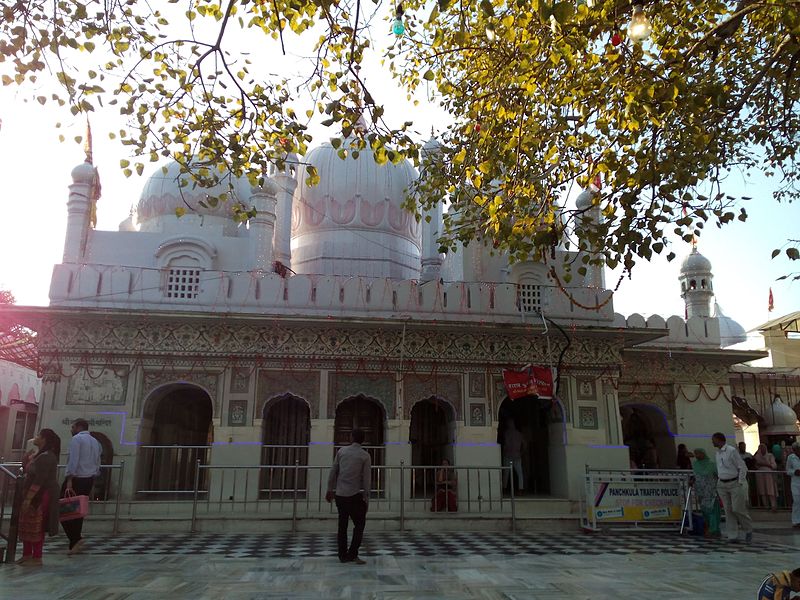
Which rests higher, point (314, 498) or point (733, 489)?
point (733, 489)

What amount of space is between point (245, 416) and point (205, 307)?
2.30 m

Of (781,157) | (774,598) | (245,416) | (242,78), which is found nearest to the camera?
(774,598)

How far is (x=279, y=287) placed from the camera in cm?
1309

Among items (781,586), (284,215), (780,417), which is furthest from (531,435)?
(781,586)

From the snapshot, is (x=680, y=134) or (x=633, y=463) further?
(x=633, y=463)

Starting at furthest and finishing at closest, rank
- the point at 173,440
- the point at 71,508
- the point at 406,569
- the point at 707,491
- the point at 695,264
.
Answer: the point at 695,264
the point at 173,440
the point at 707,491
the point at 71,508
the point at 406,569

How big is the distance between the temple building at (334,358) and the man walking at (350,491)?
472 centimetres

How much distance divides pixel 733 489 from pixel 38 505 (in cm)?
881

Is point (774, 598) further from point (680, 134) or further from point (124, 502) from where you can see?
point (124, 502)

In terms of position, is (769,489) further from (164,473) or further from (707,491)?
Result: (164,473)

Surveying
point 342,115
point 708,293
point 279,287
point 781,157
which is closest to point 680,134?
point 781,157

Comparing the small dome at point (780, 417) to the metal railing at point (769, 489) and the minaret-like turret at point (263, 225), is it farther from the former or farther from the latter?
the minaret-like turret at point (263, 225)

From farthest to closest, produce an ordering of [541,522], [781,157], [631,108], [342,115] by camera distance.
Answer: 1. [541,522]
2. [781,157]
3. [342,115]
4. [631,108]

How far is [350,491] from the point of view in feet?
22.7
